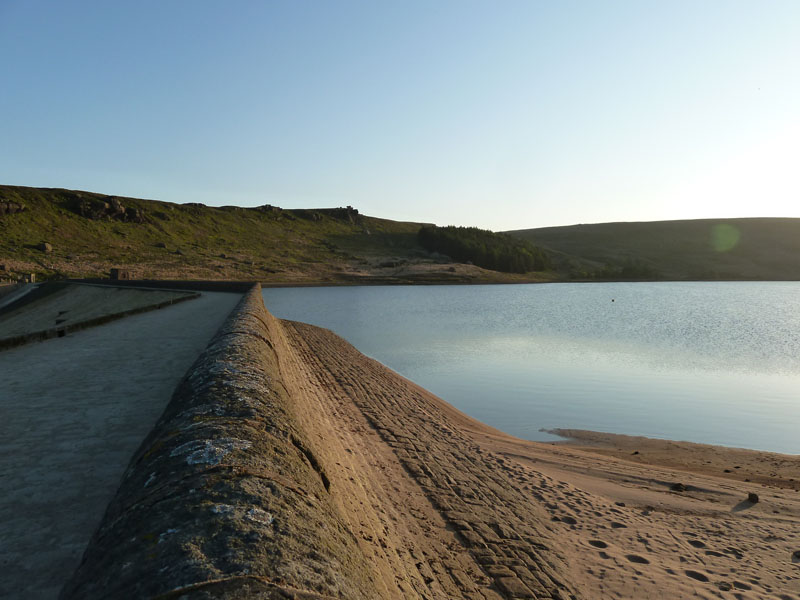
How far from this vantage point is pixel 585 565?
17.2 ft

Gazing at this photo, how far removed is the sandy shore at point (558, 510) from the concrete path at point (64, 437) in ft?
6.24

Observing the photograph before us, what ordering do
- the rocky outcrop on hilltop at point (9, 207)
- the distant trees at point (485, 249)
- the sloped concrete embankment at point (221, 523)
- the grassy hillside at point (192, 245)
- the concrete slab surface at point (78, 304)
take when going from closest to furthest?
the sloped concrete embankment at point (221, 523) → the concrete slab surface at point (78, 304) → the grassy hillside at point (192, 245) → the rocky outcrop on hilltop at point (9, 207) → the distant trees at point (485, 249)

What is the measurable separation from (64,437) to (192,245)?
3141 inches

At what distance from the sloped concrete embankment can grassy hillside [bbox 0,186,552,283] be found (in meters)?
50.8

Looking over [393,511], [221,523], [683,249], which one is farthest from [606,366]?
[683,249]

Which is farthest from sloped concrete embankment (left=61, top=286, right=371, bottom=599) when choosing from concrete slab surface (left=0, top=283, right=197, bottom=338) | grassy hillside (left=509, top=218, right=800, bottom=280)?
grassy hillside (left=509, top=218, right=800, bottom=280)

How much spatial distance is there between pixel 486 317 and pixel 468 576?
31.4 m

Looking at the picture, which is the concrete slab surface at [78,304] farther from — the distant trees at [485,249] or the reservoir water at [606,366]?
the distant trees at [485,249]

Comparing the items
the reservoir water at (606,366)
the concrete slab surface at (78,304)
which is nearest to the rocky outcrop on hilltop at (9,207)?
the concrete slab surface at (78,304)

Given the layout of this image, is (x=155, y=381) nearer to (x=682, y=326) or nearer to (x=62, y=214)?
(x=682, y=326)

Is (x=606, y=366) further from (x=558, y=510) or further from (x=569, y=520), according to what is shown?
(x=569, y=520)

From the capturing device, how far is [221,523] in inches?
76.0

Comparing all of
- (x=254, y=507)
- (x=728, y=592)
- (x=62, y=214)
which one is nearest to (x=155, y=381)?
(x=254, y=507)

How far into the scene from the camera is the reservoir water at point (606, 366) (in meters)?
12.4
